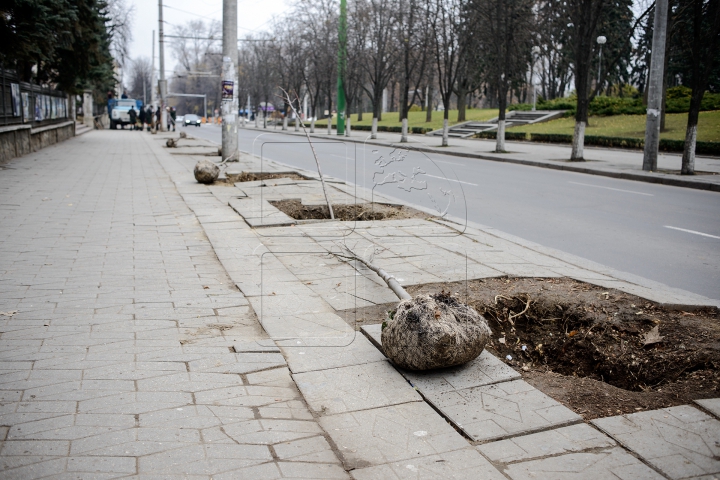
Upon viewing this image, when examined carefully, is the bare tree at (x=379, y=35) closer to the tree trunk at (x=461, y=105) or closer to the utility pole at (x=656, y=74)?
the tree trunk at (x=461, y=105)

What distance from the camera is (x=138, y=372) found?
3.82 metres

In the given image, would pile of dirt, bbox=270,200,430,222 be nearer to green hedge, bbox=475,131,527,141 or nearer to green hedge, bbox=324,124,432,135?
green hedge, bbox=475,131,527,141

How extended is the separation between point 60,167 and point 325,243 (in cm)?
1211

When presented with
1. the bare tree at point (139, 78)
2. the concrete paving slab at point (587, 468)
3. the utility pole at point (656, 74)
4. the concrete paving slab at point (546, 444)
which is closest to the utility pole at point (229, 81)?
the utility pole at point (656, 74)

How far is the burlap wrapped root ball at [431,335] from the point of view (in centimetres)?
368

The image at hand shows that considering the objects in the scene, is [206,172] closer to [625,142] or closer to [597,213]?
[597,213]

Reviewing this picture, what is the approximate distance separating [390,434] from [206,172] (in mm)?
10824

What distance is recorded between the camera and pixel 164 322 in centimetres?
472

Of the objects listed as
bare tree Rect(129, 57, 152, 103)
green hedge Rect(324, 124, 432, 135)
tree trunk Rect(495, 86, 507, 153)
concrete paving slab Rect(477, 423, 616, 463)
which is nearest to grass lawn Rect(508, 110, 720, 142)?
tree trunk Rect(495, 86, 507, 153)

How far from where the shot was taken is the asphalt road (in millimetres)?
7113

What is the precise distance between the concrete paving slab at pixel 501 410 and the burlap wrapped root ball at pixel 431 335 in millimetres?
227

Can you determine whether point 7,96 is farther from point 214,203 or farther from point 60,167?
point 214,203

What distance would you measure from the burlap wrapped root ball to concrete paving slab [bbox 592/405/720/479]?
84 centimetres

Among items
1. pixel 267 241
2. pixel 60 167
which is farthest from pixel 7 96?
pixel 267 241
